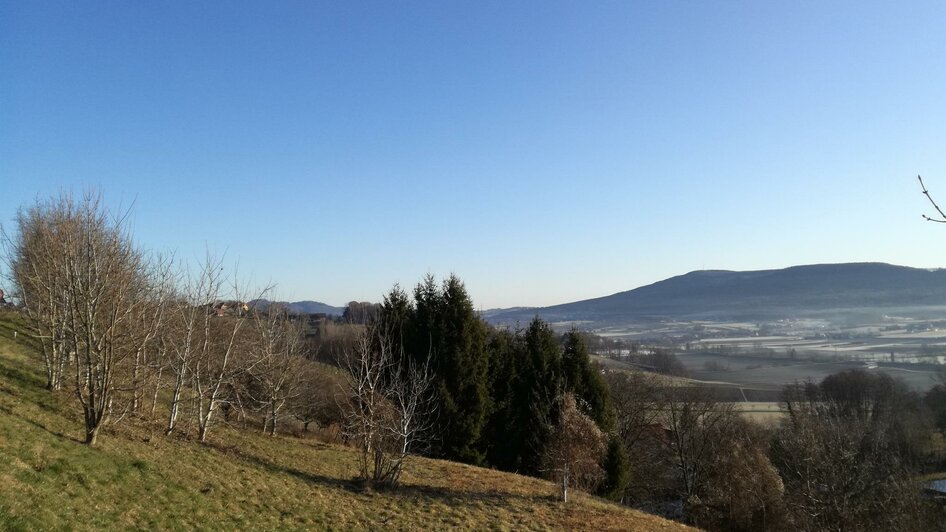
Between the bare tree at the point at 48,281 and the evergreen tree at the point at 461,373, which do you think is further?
the evergreen tree at the point at 461,373

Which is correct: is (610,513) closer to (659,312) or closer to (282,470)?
(282,470)

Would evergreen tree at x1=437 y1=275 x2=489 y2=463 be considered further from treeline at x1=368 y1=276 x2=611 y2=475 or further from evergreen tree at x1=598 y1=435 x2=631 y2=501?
evergreen tree at x1=598 y1=435 x2=631 y2=501

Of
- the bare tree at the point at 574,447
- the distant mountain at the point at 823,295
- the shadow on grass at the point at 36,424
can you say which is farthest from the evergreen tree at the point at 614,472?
the distant mountain at the point at 823,295

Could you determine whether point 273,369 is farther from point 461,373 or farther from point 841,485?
point 841,485

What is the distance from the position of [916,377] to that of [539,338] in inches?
2411

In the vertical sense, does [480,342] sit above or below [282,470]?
above

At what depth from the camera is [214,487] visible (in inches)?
503

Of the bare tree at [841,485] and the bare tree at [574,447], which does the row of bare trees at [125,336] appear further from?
the bare tree at [841,485]

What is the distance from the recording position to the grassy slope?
9430 mm

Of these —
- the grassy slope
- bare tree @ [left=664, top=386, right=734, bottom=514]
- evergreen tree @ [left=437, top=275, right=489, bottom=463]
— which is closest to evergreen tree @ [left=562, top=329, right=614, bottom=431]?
evergreen tree @ [left=437, top=275, right=489, bottom=463]

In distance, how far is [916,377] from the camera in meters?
62.5

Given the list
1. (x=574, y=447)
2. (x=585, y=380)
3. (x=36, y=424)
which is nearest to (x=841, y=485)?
(x=585, y=380)

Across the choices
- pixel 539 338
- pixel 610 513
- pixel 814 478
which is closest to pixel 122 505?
pixel 610 513

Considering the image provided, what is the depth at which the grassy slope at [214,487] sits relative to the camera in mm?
9430
